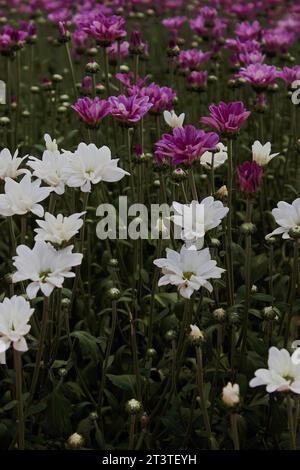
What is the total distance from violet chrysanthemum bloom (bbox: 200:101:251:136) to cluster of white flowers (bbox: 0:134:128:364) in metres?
0.37

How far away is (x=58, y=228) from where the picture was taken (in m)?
1.80

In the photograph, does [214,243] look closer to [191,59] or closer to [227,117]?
[227,117]

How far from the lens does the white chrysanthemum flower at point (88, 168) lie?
6.45 feet

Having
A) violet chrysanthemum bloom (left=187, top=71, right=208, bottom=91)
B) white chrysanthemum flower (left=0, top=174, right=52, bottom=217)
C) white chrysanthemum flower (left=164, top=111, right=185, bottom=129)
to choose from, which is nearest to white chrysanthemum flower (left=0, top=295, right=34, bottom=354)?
white chrysanthemum flower (left=0, top=174, right=52, bottom=217)

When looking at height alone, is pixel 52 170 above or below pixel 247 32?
below

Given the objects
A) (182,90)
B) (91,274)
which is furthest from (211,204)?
(182,90)

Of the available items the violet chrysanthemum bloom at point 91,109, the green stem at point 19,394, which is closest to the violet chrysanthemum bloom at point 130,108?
the violet chrysanthemum bloom at point 91,109

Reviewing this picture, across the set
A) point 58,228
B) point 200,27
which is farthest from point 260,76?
point 200,27

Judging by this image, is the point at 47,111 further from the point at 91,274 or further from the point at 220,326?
the point at 220,326

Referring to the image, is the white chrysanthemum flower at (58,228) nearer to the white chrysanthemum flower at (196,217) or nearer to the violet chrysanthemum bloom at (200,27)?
the white chrysanthemum flower at (196,217)

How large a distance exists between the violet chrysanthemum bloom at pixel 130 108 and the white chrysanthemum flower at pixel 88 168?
0.38 metres

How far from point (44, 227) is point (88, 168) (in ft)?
0.88

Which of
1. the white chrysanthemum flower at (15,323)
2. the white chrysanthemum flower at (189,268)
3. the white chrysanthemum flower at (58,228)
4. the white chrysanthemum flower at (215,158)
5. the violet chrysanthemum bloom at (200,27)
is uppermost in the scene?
the violet chrysanthemum bloom at (200,27)
